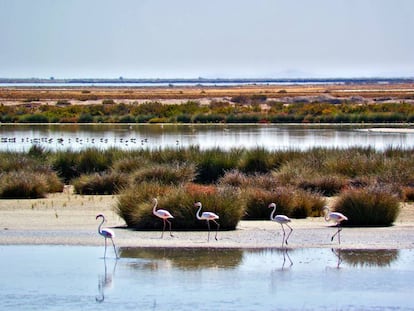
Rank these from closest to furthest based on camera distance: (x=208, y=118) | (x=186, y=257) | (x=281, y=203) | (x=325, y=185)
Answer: (x=186, y=257)
(x=281, y=203)
(x=325, y=185)
(x=208, y=118)

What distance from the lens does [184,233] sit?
59.1 feet

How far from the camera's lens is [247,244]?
1680 cm

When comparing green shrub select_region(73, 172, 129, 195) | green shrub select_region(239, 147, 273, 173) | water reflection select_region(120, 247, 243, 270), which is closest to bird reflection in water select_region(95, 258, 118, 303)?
water reflection select_region(120, 247, 243, 270)

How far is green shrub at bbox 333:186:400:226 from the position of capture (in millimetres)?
18891

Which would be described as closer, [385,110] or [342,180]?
[342,180]

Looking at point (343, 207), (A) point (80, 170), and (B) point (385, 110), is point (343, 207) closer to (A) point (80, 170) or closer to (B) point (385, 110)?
(A) point (80, 170)

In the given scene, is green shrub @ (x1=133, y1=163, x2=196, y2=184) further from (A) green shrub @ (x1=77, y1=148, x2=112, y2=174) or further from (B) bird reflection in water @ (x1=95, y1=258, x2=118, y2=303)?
(B) bird reflection in water @ (x1=95, y1=258, x2=118, y2=303)

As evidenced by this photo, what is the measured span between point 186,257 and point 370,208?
4.96 metres

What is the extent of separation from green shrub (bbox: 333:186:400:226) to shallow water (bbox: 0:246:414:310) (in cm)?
272

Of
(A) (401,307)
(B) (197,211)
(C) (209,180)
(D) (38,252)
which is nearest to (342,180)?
Answer: (C) (209,180)

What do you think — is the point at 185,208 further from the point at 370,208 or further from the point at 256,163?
the point at 256,163

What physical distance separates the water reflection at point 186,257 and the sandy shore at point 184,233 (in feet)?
1.36

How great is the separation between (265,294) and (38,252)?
16.0ft

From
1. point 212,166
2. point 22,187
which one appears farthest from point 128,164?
point 22,187
